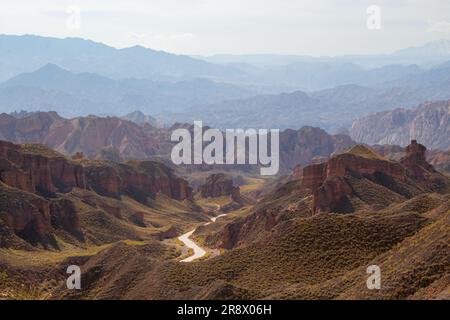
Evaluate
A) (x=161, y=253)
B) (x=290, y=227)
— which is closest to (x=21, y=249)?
(x=161, y=253)

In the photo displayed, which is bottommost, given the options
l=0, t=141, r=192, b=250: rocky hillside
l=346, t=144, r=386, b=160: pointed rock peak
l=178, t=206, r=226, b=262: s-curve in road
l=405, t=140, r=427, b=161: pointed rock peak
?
l=178, t=206, r=226, b=262: s-curve in road

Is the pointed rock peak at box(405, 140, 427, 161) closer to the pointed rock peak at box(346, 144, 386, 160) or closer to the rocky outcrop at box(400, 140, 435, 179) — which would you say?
the rocky outcrop at box(400, 140, 435, 179)

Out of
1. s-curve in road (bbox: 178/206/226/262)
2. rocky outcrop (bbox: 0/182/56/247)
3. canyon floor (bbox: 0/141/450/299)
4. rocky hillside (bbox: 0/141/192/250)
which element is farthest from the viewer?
s-curve in road (bbox: 178/206/226/262)

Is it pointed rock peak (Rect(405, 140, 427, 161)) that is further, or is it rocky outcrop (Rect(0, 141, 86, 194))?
pointed rock peak (Rect(405, 140, 427, 161))

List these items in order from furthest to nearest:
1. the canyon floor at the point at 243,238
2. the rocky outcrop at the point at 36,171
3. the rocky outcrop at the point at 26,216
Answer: the rocky outcrop at the point at 36,171, the rocky outcrop at the point at 26,216, the canyon floor at the point at 243,238

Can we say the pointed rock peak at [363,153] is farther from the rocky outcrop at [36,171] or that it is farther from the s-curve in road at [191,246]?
the rocky outcrop at [36,171]

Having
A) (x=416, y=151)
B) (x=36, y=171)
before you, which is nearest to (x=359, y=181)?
(x=416, y=151)

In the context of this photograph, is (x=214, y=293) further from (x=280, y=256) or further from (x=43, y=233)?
(x=43, y=233)

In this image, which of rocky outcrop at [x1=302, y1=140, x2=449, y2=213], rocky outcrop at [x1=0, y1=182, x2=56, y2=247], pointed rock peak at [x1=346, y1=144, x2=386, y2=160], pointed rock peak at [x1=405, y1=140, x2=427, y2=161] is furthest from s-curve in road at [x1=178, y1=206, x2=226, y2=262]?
pointed rock peak at [x1=405, y1=140, x2=427, y2=161]

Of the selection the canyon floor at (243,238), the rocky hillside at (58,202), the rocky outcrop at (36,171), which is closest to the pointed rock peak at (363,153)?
the canyon floor at (243,238)

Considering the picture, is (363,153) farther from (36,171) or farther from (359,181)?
(36,171)
